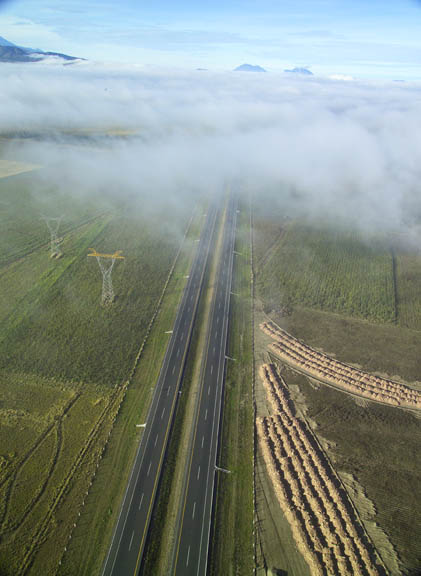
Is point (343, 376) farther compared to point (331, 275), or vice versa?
point (331, 275)

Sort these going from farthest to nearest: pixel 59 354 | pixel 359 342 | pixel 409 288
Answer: pixel 409 288
pixel 359 342
pixel 59 354

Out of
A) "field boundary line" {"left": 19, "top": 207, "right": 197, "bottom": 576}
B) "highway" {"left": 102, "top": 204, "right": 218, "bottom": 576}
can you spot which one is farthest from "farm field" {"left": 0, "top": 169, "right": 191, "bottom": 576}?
"highway" {"left": 102, "top": 204, "right": 218, "bottom": 576}

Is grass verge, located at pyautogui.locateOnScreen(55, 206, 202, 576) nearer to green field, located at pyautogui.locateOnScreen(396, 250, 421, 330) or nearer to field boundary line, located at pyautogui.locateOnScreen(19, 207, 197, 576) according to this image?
field boundary line, located at pyautogui.locateOnScreen(19, 207, 197, 576)

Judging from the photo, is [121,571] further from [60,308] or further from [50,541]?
[60,308]

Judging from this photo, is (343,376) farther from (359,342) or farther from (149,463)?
(149,463)

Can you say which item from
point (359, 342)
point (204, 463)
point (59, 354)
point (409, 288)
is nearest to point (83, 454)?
point (204, 463)

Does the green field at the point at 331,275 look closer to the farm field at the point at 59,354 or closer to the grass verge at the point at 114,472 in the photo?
the farm field at the point at 59,354
